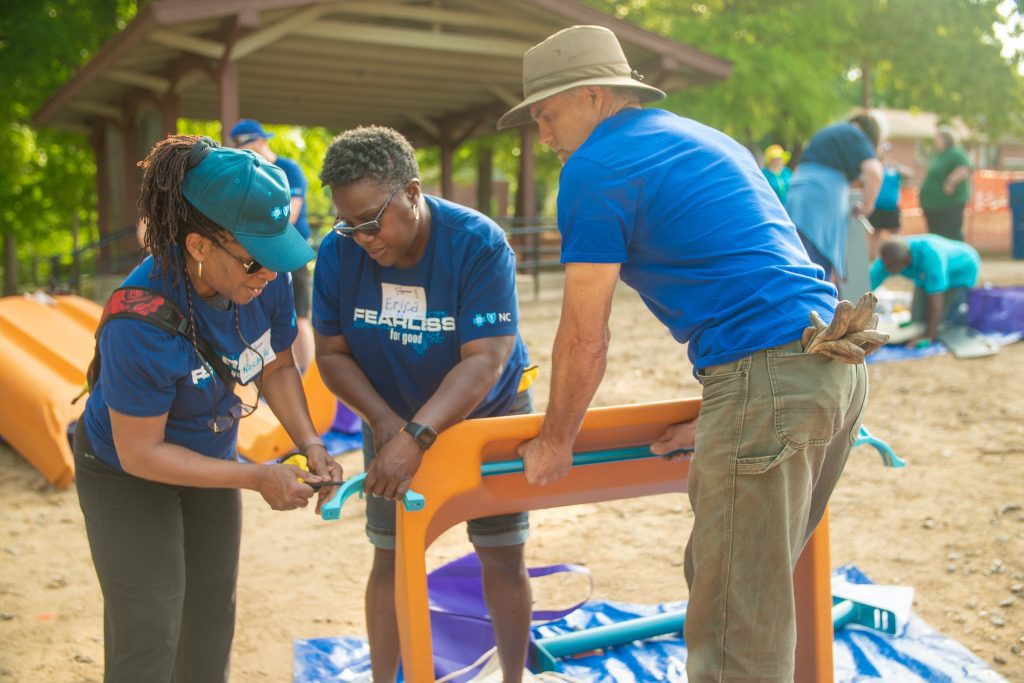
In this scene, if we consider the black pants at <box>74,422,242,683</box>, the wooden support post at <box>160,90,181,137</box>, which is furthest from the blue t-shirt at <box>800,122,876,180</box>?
the wooden support post at <box>160,90,181,137</box>

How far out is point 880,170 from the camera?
19.6 feet

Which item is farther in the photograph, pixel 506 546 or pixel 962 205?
pixel 962 205

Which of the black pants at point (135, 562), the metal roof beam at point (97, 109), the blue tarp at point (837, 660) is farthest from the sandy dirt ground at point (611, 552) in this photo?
the metal roof beam at point (97, 109)

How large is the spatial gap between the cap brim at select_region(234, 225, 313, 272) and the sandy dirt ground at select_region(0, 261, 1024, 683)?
6.11ft

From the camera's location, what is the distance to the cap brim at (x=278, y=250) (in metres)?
2.02

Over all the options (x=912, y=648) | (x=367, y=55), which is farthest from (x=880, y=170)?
(x=367, y=55)

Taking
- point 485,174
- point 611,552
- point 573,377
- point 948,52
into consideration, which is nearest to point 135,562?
point 573,377

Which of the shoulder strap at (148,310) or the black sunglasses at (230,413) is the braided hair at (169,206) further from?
the black sunglasses at (230,413)

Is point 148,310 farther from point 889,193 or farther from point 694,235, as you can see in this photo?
point 889,193

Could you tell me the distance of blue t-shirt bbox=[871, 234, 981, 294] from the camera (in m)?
7.94

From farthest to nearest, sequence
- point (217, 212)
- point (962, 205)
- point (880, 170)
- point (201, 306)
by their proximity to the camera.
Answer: point (962, 205) → point (880, 170) → point (201, 306) → point (217, 212)

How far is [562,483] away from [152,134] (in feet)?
38.9

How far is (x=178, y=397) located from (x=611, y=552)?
2.71m

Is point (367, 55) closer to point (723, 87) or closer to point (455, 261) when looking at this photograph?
point (723, 87)
